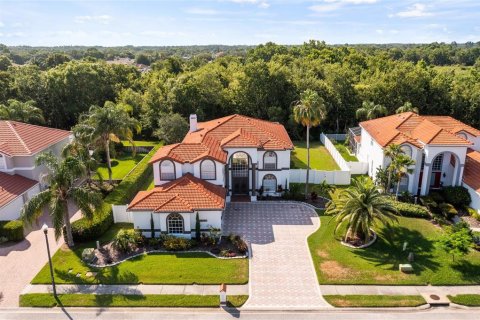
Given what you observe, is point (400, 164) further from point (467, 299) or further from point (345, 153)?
point (345, 153)

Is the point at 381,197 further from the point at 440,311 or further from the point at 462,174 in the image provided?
the point at 462,174

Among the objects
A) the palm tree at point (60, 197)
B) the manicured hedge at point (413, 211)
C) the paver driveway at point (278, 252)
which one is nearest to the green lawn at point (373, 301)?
the paver driveway at point (278, 252)

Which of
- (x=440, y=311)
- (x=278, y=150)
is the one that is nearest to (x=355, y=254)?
(x=440, y=311)

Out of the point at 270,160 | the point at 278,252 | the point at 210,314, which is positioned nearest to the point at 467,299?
the point at 278,252

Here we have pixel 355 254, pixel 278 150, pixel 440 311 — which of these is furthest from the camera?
pixel 278 150

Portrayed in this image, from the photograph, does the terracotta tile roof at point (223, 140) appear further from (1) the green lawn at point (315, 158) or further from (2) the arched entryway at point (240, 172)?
(1) the green lawn at point (315, 158)
